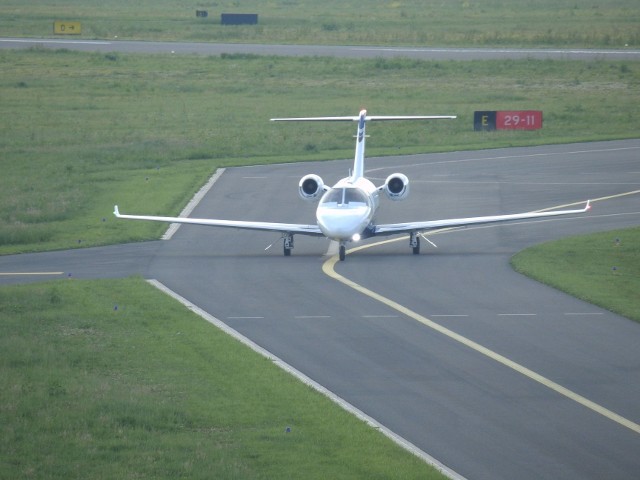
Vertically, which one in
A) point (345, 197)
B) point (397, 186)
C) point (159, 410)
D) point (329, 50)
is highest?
point (329, 50)

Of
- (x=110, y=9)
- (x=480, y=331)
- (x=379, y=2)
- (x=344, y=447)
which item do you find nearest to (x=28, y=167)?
(x=480, y=331)

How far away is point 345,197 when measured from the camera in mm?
34906

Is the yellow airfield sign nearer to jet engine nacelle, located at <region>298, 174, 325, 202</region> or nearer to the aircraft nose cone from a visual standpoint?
jet engine nacelle, located at <region>298, 174, 325, 202</region>

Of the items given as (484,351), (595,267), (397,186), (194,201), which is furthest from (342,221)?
(194,201)

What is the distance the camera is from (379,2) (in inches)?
6791

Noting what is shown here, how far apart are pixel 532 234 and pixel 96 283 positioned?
15035 millimetres

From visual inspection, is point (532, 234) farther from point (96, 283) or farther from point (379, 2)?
point (379, 2)

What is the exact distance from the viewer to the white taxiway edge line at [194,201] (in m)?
40.9

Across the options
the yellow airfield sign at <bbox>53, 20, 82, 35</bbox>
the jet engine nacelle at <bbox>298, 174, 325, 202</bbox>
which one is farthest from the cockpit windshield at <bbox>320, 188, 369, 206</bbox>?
the yellow airfield sign at <bbox>53, 20, 82, 35</bbox>

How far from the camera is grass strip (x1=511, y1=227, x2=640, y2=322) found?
99.3 feet

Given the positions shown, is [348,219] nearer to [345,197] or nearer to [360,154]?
[345,197]

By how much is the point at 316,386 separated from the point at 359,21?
115311mm

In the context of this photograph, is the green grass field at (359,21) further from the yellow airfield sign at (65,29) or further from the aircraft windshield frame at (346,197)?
the aircraft windshield frame at (346,197)

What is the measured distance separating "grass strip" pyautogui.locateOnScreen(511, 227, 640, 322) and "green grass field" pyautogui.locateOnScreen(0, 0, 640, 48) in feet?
230
